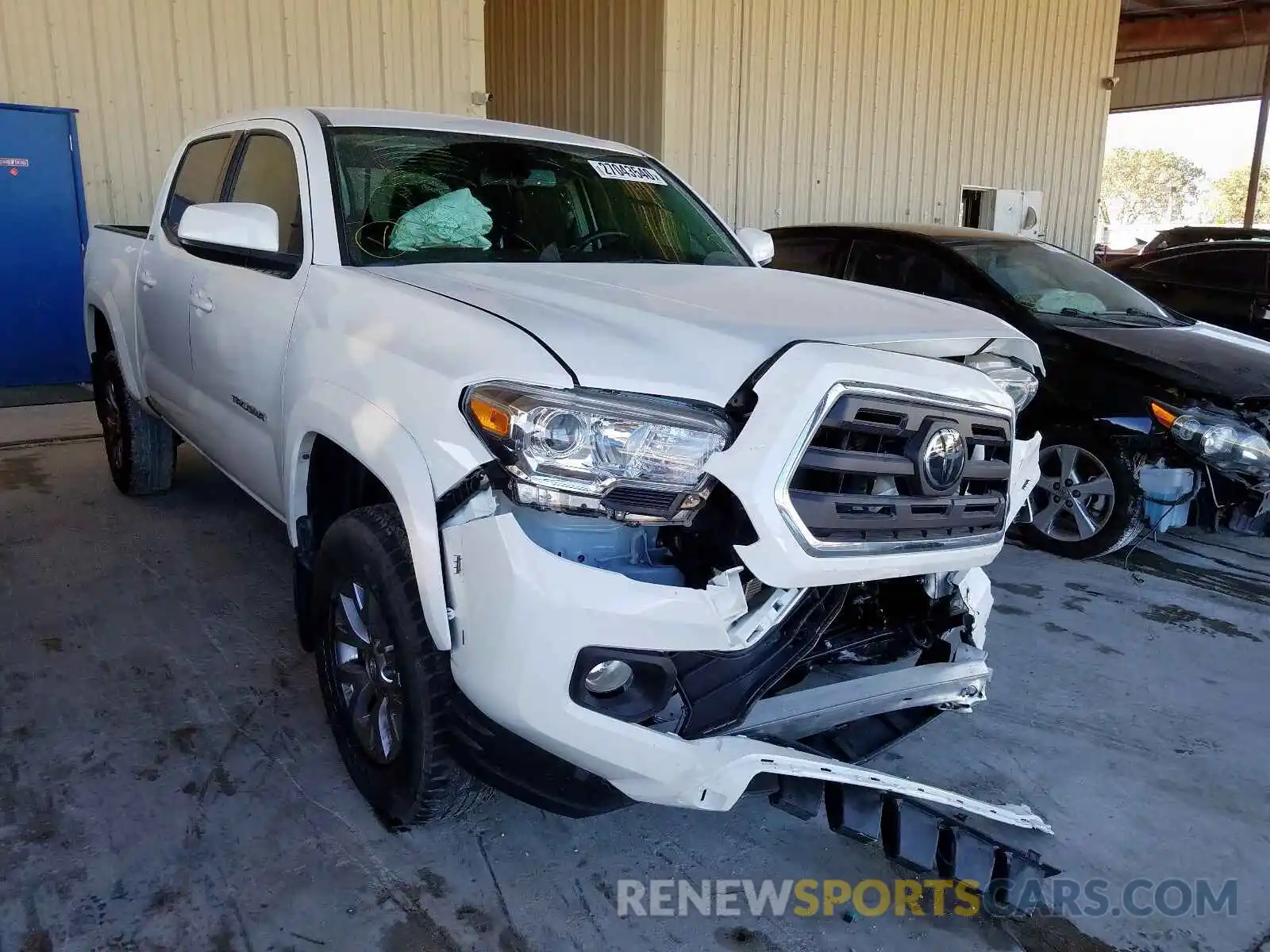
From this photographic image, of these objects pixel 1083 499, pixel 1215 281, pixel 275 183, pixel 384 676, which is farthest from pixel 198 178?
pixel 1215 281

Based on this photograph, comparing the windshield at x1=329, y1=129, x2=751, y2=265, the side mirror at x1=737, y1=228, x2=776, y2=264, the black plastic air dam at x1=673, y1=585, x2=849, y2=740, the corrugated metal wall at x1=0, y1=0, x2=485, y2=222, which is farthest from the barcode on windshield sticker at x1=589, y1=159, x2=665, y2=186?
the corrugated metal wall at x1=0, y1=0, x2=485, y2=222

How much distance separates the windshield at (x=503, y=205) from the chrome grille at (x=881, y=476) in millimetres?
1370

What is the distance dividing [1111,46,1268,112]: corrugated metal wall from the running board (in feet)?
82.3

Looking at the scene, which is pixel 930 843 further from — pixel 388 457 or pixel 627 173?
pixel 627 173

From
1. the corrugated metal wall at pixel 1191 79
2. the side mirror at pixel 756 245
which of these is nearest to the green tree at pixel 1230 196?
the corrugated metal wall at pixel 1191 79

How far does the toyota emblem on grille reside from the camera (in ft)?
6.81

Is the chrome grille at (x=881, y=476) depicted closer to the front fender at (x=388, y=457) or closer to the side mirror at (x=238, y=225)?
the front fender at (x=388, y=457)

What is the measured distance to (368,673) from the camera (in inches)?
94.8

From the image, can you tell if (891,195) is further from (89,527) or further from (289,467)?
(289,467)

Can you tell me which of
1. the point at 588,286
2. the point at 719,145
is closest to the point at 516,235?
the point at 588,286

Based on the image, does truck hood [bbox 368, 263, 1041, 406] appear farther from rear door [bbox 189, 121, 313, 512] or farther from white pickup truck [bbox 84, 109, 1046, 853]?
rear door [bbox 189, 121, 313, 512]

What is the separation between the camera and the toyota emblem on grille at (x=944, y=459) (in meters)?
2.08

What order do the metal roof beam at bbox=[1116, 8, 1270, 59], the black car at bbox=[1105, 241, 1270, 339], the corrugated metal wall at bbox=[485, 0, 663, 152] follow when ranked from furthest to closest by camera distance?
1. the metal roof beam at bbox=[1116, 8, 1270, 59]
2. the corrugated metal wall at bbox=[485, 0, 663, 152]
3. the black car at bbox=[1105, 241, 1270, 339]

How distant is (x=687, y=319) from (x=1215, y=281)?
7.86 meters
